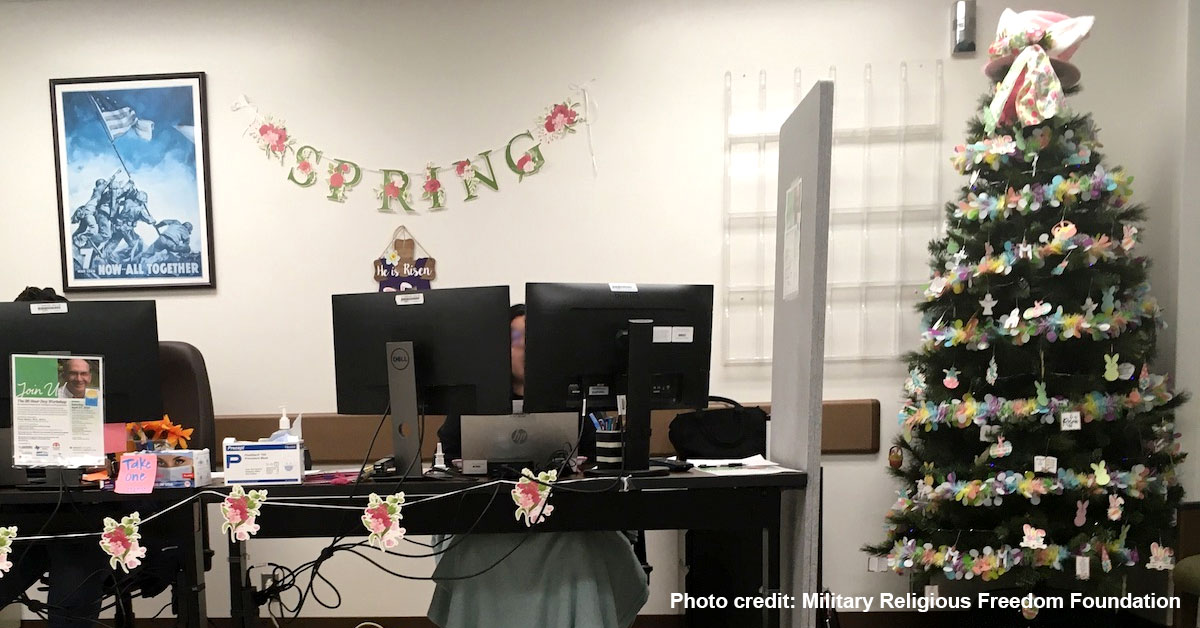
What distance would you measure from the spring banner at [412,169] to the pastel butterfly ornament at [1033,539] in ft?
6.97

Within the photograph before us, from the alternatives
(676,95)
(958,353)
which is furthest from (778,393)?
(676,95)

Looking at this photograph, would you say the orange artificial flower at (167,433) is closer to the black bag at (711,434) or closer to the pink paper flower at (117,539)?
the pink paper flower at (117,539)

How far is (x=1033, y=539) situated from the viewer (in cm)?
233

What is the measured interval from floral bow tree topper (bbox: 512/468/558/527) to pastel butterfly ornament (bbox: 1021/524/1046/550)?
1.65m

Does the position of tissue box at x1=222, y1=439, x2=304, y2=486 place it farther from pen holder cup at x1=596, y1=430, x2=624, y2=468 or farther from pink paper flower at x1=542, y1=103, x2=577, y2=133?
pink paper flower at x1=542, y1=103, x2=577, y2=133

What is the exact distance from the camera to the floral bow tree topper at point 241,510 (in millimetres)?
1600

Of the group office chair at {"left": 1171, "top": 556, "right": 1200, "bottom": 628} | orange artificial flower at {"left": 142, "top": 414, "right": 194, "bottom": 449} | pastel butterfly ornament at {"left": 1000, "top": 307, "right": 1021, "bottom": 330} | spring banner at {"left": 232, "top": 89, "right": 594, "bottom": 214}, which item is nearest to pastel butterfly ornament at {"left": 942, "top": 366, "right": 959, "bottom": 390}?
pastel butterfly ornament at {"left": 1000, "top": 307, "right": 1021, "bottom": 330}

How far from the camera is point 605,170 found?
2955 millimetres

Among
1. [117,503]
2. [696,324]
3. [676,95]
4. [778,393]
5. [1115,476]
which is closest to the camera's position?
[117,503]

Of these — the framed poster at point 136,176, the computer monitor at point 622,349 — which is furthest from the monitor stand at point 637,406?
the framed poster at point 136,176

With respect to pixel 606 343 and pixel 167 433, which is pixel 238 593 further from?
pixel 606 343

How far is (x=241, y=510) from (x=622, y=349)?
0.92 meters

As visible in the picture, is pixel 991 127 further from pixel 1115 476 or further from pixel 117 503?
pixel 117 503

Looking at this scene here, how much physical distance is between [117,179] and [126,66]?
1.53 ft
